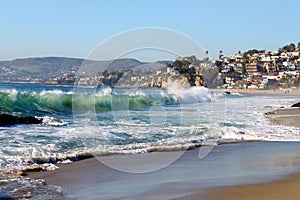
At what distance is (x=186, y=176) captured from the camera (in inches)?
307

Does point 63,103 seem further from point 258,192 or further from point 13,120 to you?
point 258,192

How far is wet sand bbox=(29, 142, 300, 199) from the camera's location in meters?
6.53

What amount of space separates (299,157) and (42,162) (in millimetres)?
5208

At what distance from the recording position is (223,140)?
1322cm

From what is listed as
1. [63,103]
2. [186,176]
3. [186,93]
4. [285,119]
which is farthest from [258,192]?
[186,93]

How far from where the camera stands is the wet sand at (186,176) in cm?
653

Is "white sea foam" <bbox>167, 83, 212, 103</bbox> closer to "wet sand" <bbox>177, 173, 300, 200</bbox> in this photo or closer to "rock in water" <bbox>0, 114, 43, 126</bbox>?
"rock in water" <bbox>0, 114, 43, 126</bbox>

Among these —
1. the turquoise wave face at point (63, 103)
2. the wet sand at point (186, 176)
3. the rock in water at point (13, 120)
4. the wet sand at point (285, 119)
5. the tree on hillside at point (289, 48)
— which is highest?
the tree on hillside at point (289, 48)

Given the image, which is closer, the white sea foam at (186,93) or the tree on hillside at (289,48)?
the white sea foam at (186,93)

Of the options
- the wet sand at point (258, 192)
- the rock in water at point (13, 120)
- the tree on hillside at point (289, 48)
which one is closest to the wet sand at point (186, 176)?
the wet sand at point (258, 192)

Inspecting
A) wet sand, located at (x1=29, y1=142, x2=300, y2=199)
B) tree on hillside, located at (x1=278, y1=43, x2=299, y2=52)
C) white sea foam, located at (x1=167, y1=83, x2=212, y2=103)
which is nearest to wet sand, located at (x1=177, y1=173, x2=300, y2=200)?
wet sand, located at (x1=29, y1=142, x2=300, y2=199)

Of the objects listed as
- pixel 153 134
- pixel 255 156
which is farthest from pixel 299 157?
pixel 153 134

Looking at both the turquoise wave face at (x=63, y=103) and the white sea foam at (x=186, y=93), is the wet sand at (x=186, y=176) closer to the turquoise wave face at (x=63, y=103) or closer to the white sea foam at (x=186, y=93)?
the turquoise wave face at (x=63, y=103)

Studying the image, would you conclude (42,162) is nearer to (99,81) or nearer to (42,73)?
(99,81)
